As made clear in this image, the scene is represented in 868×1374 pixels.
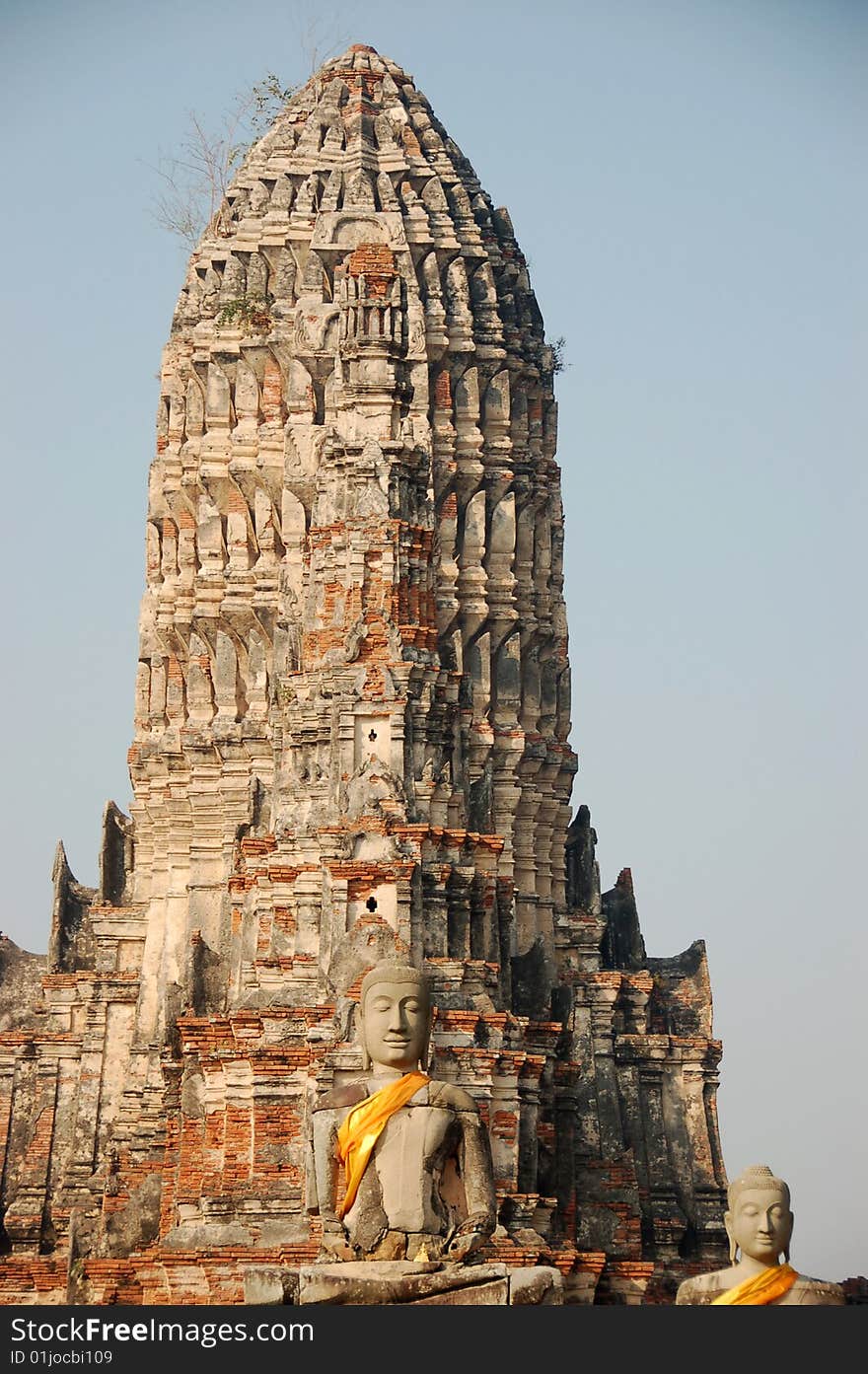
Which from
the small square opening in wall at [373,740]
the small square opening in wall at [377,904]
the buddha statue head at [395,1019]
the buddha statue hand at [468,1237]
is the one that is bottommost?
the buddha statue hand at [468,1237]

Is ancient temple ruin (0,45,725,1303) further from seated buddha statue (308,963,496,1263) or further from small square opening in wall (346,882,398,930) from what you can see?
seated buddha statue (308,963,496,1263)

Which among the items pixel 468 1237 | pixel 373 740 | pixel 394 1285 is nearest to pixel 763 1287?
pixel 394 1285

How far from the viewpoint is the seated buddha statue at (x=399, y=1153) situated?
3033 centimetres

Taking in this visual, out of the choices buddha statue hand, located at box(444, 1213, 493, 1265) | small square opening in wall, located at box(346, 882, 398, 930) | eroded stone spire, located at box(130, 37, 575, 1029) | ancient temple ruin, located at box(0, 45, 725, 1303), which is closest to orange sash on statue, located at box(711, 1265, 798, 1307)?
buddha statue hand, located at box(444, 1213, 493, 1265)

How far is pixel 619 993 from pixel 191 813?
32.1 feet

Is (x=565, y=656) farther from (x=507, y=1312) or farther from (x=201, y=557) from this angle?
(x=507, y=1312)

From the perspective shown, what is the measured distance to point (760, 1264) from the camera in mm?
27578

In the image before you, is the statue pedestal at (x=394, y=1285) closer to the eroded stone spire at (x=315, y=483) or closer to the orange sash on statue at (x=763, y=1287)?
the orange sash on statue at (x=763, y=1287)

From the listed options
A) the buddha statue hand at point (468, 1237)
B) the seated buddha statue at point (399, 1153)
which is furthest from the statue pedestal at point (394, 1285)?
the seated buddha statue at point (399, 1153)

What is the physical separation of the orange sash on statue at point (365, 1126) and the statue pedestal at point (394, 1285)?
153 cm

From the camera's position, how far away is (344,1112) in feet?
103

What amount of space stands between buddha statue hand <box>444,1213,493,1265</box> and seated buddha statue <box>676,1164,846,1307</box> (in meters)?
2.68

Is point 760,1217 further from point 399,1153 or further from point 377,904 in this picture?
point 377,904

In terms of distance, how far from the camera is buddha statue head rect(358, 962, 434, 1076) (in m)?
31.4
